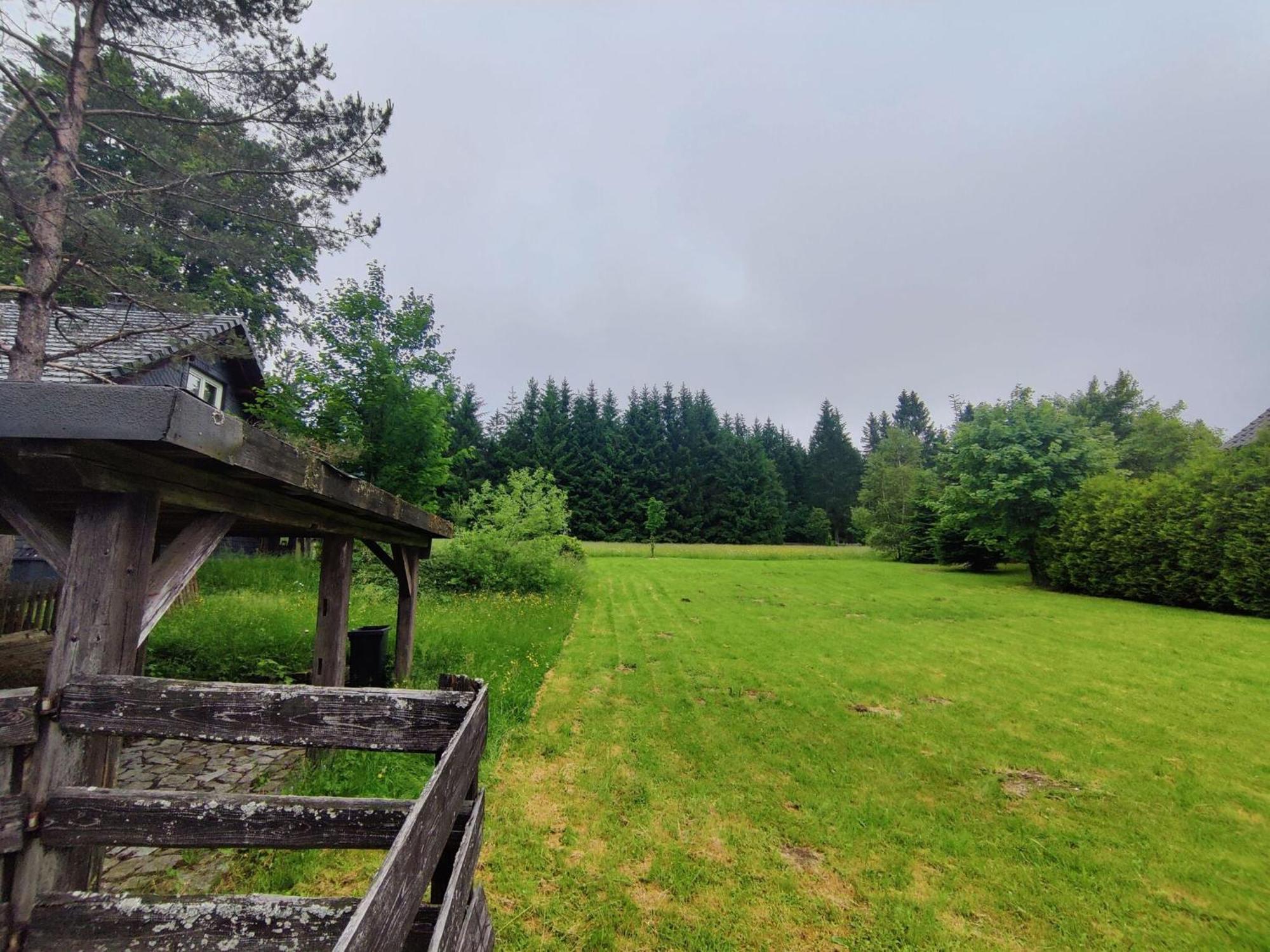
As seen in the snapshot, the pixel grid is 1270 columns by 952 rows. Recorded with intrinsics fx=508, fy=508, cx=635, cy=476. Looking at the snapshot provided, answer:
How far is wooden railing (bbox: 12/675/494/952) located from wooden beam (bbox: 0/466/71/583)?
479mm

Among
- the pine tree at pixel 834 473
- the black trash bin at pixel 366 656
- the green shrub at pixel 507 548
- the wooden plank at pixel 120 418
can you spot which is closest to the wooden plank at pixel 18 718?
the wooden plank at pixel 120 418

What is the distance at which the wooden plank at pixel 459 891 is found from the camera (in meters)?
1.17

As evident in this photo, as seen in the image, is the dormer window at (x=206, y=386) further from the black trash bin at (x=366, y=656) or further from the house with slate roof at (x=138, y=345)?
the black trash bin at (x=366, y=656)

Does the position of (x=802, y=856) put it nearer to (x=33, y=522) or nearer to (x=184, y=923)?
(x=184, y=923)

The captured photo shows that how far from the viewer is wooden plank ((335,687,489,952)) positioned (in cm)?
87

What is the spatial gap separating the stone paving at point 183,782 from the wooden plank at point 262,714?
968 mm

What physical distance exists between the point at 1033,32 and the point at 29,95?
25947 mm

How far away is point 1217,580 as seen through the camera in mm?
13117

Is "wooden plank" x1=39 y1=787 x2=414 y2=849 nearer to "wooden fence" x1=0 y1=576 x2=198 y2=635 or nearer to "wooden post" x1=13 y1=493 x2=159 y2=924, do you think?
"wooden post" x1=13 y1=493 x2=159 y2=924

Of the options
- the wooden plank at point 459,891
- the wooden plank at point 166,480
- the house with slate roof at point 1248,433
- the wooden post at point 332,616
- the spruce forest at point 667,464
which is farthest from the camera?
the spruce forest at point 667,464

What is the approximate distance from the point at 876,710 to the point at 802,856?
3.16 m

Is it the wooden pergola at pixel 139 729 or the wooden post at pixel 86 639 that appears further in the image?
the wooden post at pixel 86 639

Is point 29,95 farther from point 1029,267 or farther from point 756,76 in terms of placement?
point 1029,267

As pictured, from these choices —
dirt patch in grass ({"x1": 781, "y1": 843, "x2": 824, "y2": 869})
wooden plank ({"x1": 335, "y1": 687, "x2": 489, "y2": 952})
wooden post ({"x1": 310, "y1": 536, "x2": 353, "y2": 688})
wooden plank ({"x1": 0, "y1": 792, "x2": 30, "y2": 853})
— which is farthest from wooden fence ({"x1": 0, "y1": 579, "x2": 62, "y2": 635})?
dirt patch in grass ({"x1": 781, "y1": 843, "x2": 824, "y2": 869})
